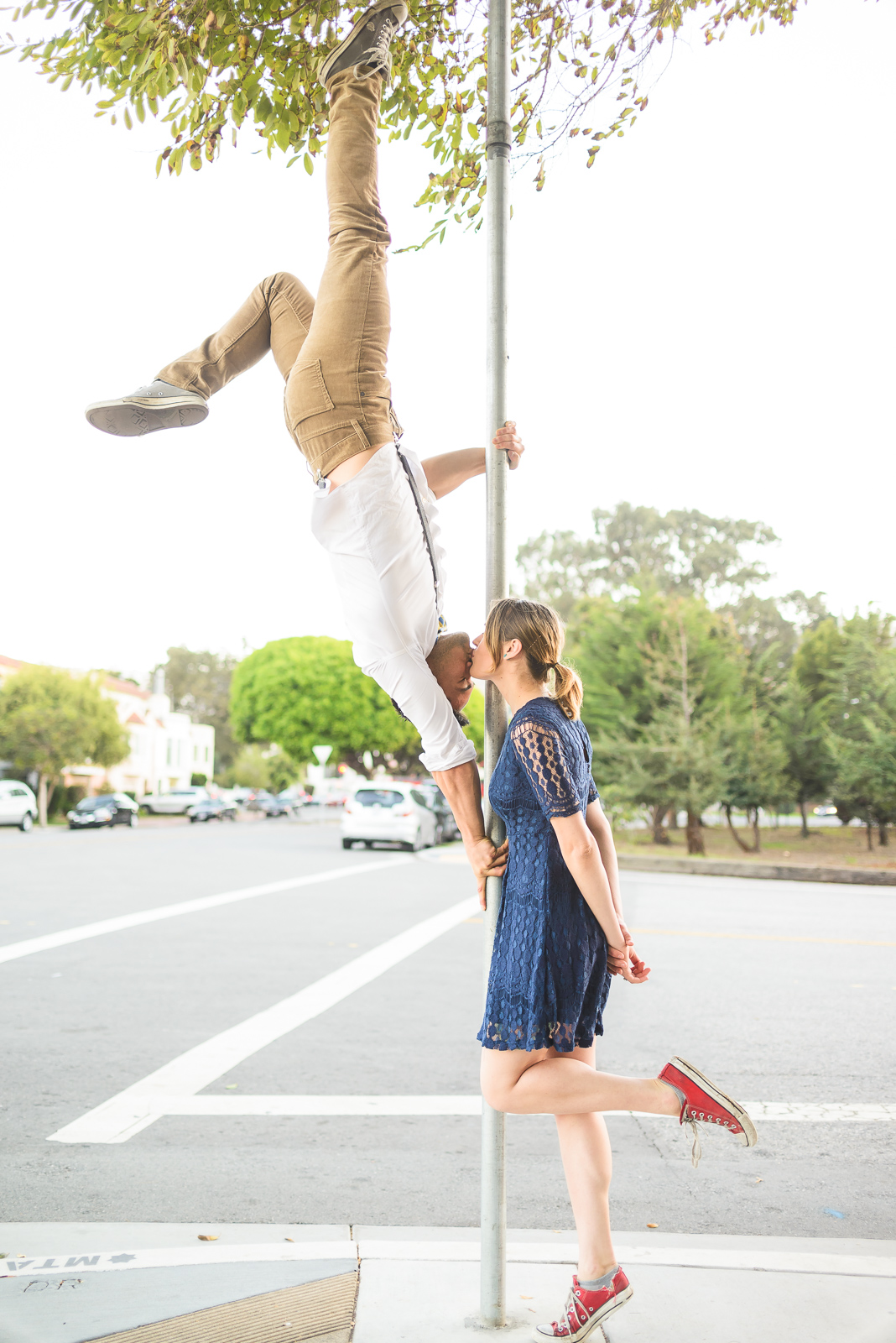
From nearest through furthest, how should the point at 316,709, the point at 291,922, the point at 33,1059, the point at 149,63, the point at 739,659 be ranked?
the point at 149,63, the point at 33,1059, the point at 291,922, the point at 739,659, the point at 316,709

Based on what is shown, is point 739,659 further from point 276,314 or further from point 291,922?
point 276,314

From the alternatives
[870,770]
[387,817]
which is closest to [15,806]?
[387,817]

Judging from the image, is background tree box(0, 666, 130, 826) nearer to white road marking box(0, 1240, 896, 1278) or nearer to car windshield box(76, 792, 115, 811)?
car windshield box(76, 792, 115, 811)

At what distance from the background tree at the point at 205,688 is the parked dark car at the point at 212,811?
118 ft

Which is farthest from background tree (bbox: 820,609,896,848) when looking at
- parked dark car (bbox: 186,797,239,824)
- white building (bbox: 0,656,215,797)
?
white building (bbox: 0,656,215,797)

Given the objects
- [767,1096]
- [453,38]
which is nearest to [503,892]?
[767,1096]

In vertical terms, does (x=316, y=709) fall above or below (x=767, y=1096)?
above

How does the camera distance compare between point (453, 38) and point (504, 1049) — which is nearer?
point (504, 1049)

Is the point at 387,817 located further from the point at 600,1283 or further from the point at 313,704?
the point at 313,704

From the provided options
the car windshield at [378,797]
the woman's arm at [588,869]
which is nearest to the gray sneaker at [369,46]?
the woman's arm at [588,869]

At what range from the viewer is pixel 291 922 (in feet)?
35.8

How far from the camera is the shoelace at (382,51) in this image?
297cm

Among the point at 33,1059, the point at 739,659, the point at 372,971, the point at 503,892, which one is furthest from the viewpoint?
the point at 739,659

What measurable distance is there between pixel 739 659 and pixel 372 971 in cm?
1701
